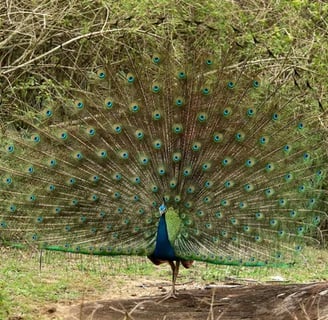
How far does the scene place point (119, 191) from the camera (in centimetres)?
636

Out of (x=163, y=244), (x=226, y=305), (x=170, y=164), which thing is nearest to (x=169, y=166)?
(x=170, y=164)

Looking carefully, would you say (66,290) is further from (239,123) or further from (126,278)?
(239,123)

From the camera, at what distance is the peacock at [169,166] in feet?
20.7

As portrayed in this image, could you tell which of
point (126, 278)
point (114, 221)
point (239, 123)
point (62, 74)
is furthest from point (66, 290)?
point (62, 74)

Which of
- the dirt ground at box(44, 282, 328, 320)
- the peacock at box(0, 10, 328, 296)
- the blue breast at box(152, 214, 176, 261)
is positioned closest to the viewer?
the dirt ground at box(44, 282, 328, 320)

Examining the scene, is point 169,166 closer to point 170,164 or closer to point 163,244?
point 170,164

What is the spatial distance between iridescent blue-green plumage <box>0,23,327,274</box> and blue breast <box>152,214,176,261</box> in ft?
0.26

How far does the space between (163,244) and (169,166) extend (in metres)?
0.61

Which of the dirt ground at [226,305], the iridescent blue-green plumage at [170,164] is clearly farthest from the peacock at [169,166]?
the dirt ground at [226,305]

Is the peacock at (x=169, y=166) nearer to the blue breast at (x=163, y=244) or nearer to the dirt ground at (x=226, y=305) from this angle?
the blue breast at (x=163, y=244)

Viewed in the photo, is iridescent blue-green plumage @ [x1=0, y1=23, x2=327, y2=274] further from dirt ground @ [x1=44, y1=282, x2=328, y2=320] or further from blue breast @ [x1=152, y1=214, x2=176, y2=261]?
dirt ground @ [x1=44, y1=282, x2=328, y2=320]

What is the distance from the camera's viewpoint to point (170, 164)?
636 centimetres

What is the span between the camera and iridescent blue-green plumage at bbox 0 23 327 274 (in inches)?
249

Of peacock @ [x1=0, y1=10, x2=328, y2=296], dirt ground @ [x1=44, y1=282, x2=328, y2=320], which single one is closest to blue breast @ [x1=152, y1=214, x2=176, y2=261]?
peacock @ [x1=0, y1=10, x2=328, y2=296]
